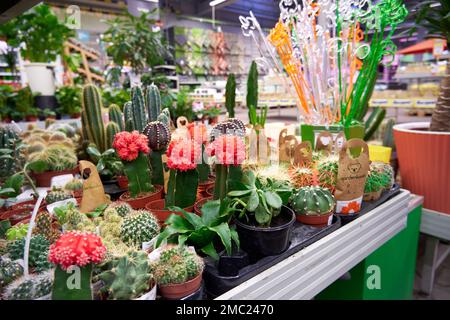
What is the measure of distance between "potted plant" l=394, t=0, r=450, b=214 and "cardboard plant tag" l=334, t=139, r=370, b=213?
1.92ft

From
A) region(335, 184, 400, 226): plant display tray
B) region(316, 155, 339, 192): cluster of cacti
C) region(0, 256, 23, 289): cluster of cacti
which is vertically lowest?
region(335, 184, 400, 226): plant display tray

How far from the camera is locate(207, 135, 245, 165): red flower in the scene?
30.0 inches

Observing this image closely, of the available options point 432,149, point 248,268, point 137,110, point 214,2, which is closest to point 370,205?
point 432,149

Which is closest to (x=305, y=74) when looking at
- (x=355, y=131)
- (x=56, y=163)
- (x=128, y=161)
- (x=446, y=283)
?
(x=355, y=131)

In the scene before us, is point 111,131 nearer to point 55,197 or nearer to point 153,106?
point 153,106

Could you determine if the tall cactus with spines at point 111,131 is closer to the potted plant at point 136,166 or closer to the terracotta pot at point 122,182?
the terracotta pot at point 122,182

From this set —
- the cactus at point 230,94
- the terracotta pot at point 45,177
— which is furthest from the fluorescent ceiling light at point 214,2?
the terracotta pot at point 45,177

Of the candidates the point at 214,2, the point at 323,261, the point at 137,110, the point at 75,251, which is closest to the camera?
the point at 75,251

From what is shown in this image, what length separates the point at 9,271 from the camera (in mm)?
608

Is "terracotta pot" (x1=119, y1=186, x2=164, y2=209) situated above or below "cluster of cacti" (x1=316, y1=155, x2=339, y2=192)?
below

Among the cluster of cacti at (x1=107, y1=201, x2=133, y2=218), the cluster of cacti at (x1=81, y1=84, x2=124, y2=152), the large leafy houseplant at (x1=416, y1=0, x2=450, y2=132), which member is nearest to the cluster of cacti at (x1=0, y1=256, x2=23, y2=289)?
the cluster of cacti at (x1=107, y1=201, x2=133, y2=218)

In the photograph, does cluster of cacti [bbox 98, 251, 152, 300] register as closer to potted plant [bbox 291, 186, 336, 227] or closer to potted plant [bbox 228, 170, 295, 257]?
potted plant [bbox 228, 170, 295, 257]

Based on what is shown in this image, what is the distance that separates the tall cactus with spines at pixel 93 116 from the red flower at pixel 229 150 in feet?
2.99

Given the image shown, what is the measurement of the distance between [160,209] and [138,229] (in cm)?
21
